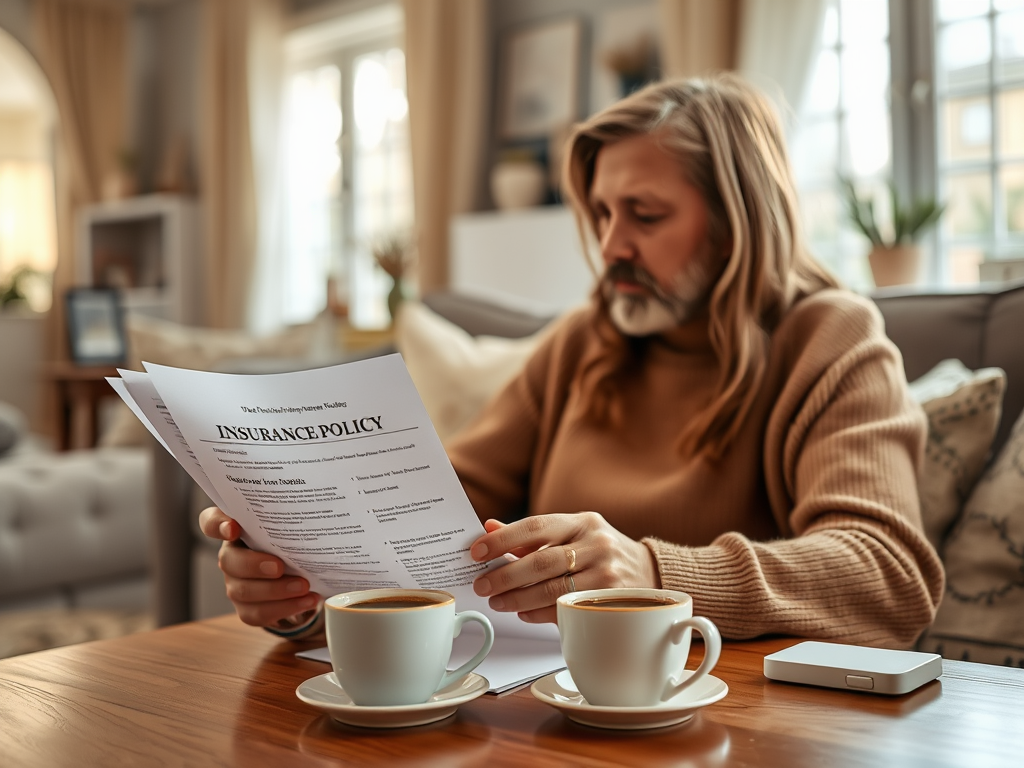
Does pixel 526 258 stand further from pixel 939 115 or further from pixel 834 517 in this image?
pixel 834 517

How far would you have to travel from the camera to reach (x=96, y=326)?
523 centimetres

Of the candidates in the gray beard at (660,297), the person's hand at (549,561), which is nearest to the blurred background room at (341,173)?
the gray beard at (660,297)

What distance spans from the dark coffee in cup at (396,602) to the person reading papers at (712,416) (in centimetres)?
19

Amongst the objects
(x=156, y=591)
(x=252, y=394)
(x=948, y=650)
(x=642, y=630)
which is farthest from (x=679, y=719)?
(x=156, y=591)

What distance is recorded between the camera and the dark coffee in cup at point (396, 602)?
0.65 m

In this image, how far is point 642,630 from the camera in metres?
0.60

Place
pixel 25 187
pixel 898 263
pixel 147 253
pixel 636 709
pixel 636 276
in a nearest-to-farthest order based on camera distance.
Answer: pixel 636 709 → pixel 636 276 → pixel 898 263 → pixel 147 253 → pixel 25 187

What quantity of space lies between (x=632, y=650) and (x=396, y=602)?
0.16 meters

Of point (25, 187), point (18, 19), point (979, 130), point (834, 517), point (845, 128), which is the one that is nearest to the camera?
point (834, 517)

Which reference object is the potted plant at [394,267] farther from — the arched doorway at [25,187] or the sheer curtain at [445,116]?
the arched doorway at [25,187]

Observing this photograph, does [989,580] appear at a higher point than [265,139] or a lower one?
lower

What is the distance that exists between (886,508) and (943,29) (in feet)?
8.38

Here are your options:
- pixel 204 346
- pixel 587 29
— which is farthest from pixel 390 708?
pixel 587 29

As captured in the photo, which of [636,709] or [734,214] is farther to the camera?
[734,214]
